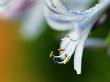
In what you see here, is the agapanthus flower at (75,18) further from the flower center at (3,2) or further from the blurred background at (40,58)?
the flower center at (3,2)

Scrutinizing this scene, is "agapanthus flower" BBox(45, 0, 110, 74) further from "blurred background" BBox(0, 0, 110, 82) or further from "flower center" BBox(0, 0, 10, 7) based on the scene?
"flower center" BBox(0, 0, 10, 7)

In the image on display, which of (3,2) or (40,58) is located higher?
(3,2)

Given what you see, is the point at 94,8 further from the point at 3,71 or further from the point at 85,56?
the point at 3,71

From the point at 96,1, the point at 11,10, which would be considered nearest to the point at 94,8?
the point at 96,1

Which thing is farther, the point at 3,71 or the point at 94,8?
the point at 3,71

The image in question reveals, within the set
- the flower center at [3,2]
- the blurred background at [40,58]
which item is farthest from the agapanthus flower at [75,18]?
the flower center at [3,2]
